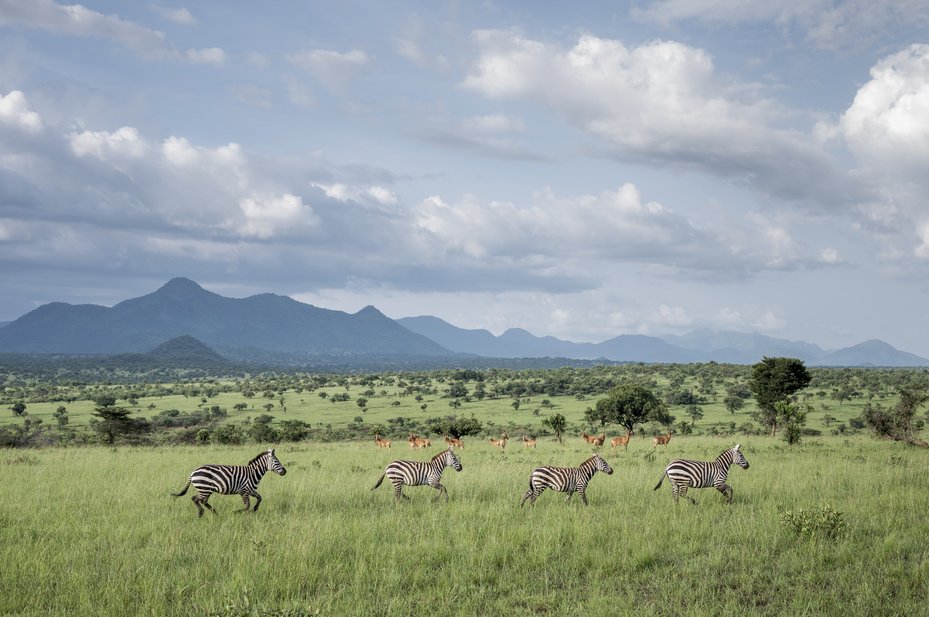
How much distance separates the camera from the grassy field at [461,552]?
29.8 ft

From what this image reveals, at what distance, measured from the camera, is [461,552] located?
11414 mm

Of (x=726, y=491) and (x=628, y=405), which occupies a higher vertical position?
(x=726, y=491)

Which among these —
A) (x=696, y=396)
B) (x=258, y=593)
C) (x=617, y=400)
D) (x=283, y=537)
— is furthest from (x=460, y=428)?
(x=696, y=396)

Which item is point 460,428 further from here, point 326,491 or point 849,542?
point 849,542

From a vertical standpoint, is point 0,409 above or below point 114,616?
below

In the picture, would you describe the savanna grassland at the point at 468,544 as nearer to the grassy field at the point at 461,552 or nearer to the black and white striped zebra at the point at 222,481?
the grassy field at the point at 461,552

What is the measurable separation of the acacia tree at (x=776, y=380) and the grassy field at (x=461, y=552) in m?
30.6

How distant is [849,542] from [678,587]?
4596 millimetres

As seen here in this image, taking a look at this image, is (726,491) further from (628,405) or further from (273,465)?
(628,405)

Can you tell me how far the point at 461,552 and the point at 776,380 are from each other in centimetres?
4503

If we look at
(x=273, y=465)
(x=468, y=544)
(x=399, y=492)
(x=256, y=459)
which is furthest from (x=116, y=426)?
(x=468, y=544)

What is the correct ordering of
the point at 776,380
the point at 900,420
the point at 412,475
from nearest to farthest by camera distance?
the point at 412,475
the point at 900,420
the point at 776,380

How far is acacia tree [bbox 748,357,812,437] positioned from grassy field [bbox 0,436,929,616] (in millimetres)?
30632

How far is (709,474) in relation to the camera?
54.4 ft
